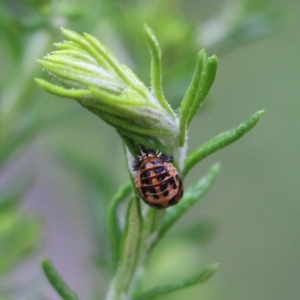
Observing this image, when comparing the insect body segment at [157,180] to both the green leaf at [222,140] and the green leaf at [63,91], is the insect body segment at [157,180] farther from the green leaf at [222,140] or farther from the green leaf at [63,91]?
the green leaf at [63,91]

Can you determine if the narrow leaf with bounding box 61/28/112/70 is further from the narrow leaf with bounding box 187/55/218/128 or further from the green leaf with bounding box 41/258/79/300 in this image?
the green leaf with bounding box 41/258/79/300

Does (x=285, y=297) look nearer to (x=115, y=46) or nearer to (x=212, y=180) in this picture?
(x=115, y=46)

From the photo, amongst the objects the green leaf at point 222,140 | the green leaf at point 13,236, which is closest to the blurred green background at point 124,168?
the green leaf at point 13,236

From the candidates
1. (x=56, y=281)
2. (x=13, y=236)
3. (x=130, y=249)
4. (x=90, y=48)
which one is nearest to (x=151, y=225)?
(x=130, y=249)

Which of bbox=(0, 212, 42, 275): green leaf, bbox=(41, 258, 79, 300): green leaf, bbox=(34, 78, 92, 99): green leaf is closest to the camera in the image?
bbox=(34, 78, 92, 99): green leaf

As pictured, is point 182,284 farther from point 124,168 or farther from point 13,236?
point 124,168

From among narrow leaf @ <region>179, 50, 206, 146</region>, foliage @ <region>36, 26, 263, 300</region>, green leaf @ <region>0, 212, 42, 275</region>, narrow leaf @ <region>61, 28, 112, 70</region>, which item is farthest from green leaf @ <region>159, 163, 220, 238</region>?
green leaf @ <region>0, 212, 42, 275</region>

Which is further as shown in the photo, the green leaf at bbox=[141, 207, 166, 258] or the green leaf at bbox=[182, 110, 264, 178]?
the green leaf at bbox=[141, 207, 166, 258]

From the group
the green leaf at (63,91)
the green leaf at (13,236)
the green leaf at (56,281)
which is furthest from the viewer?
the green leaf at (13,236)
